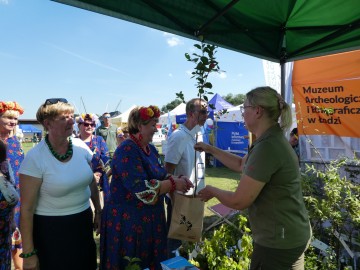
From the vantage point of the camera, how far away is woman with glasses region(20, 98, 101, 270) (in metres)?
1.93

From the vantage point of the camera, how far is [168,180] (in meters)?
2.21

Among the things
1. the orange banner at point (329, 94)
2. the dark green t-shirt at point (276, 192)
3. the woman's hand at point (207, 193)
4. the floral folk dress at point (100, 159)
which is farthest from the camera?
the orange banner at point (329, 94)

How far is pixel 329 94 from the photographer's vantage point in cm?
415

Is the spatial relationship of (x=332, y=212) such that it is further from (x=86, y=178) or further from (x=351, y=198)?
(x=86, y=178)

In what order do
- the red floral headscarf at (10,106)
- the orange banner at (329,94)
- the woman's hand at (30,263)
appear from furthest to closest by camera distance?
the orange banner at (329,94) → the red floral headscarf at (10,106) → the woman's hand at (30,263)

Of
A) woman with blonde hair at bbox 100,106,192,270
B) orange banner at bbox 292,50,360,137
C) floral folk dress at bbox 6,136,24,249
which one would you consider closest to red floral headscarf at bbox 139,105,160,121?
woman with blonde hair at bbox 100,106,192,270

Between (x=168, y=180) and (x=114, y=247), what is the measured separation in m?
0.67

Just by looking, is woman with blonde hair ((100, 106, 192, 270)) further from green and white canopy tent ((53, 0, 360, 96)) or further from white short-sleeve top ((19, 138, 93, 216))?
green and white canopy tent ((53, 0, 360, 96))

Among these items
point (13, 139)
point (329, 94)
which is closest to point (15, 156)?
point (13, 139)

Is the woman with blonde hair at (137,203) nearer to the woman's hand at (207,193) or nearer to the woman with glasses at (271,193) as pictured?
the woman's hand at (207,193)

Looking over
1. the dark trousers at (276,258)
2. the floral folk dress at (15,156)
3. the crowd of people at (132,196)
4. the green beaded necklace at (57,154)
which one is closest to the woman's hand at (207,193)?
the crowd of people at (132,196)

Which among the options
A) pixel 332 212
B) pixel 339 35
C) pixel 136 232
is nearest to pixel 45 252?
pixel 136 232

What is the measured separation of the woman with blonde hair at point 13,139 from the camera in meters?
3.22

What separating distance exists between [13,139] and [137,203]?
221 cm
